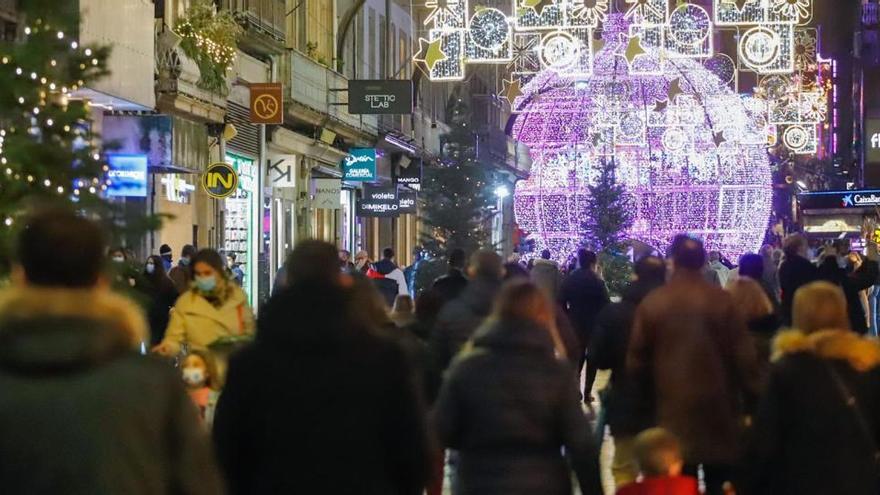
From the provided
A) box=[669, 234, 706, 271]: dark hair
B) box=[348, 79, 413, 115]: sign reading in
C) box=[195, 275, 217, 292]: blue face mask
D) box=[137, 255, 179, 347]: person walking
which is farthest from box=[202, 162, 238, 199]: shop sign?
box=[669, 234, 706, 271]: dark hair

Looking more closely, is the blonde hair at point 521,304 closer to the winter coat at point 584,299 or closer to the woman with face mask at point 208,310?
the woman with face mask at point 208,310

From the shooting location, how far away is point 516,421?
6.78 m

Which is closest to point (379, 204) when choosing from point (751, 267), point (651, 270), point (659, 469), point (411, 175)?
point (411, 175)

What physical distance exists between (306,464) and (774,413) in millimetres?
2478

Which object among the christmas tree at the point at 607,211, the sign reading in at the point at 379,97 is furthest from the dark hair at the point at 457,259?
the christmas tree at the point at 607,211

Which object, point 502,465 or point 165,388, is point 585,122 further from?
point 165,388

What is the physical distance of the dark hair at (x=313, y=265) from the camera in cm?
539

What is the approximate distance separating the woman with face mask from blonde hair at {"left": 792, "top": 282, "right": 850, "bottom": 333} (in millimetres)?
3803

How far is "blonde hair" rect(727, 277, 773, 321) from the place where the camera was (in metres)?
11.1

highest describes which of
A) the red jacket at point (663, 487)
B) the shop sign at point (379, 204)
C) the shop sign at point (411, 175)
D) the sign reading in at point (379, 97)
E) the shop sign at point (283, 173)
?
the sign reading in at point (379, 97)

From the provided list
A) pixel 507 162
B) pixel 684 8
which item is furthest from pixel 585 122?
pixel 507 162

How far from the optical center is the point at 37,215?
165 inches

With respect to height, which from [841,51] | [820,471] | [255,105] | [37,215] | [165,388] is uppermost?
[841,51]

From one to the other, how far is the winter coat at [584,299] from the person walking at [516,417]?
10.8 meters
